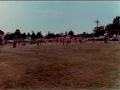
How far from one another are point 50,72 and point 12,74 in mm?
1244

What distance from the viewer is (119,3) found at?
7.37 metres

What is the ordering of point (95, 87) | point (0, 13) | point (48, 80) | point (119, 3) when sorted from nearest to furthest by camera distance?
point (95, 87) < point (48, 80) < point (119, 3) < point (0, 13)

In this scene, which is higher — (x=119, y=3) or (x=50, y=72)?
(x=119, y=3)

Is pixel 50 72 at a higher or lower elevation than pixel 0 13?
lower

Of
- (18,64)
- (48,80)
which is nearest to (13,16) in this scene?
(18,64)

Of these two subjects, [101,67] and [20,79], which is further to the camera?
[101,67]

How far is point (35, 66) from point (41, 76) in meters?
1.11

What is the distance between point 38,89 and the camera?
5.59 m

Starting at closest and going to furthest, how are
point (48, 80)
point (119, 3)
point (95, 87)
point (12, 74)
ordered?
1. point (95, 87)
2. point (48, 80)
3. point (12, 74)
4. point (119, 3)

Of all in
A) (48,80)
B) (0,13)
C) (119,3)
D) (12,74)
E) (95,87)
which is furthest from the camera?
(0,13)

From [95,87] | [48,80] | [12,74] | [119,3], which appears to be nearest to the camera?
[95,87]

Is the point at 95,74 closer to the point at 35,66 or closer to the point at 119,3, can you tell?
the point at 35,66

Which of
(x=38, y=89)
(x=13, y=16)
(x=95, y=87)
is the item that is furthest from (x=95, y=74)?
(x=13, y=16)

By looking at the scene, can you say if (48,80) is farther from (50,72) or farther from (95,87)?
(95,87)
